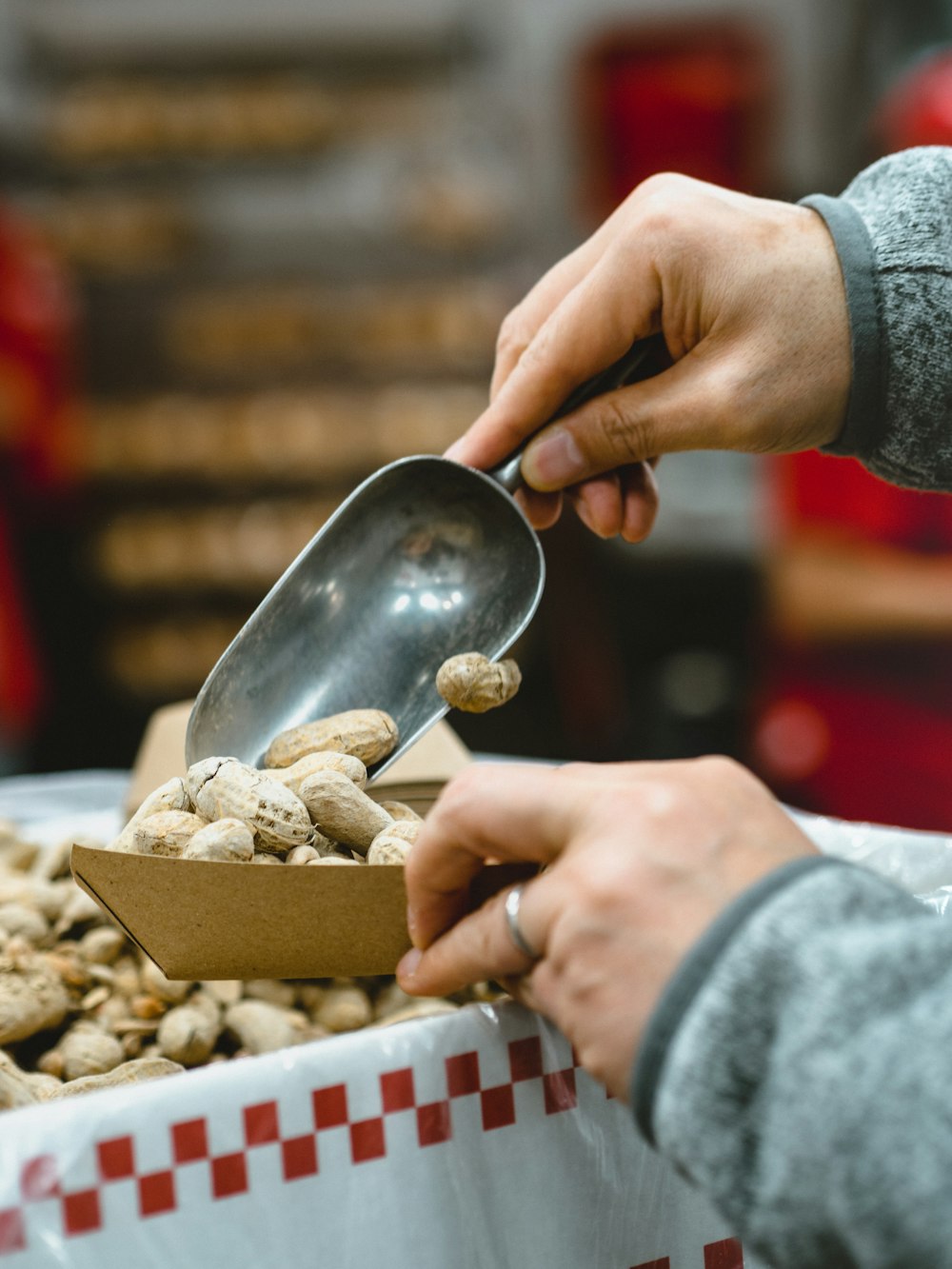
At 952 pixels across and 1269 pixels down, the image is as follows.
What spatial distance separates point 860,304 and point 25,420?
99.5 inches

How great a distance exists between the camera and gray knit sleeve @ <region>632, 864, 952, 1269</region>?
1.68 ft

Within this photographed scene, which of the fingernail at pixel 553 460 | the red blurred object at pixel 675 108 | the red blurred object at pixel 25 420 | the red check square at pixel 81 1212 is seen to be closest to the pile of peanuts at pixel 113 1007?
the red check square at pixel 81 1212

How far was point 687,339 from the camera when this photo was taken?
974mm

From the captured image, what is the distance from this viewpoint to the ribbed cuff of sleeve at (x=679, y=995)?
1.81 ft

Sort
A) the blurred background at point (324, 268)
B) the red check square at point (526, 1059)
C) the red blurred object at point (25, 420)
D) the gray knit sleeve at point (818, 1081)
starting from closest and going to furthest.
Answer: the gray knit sleeve at point (818, 1081), the red check square at point (526, 1059), the red blurred object at point (25, 420), the blurred background at point (324, 268)

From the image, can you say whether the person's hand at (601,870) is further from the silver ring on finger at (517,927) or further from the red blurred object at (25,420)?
the red blurred object at (25,420)

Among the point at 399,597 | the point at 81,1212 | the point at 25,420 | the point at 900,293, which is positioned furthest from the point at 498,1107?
the point at 25,420

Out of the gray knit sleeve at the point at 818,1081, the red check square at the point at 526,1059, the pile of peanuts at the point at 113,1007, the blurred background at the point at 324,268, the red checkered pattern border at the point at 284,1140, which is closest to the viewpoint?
the gray knit sleeve at the point at 818,1081

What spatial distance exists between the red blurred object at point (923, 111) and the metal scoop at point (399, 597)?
1.30m

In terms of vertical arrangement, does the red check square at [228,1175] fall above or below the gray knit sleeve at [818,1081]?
below

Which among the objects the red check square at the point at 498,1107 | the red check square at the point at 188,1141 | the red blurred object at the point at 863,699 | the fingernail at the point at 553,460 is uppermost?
the fingernail at the point at 553,460

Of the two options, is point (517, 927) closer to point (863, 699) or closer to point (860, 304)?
point (860, 304)

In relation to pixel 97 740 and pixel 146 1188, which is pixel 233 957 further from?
pixel 97 740

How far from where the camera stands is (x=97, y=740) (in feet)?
11.6
